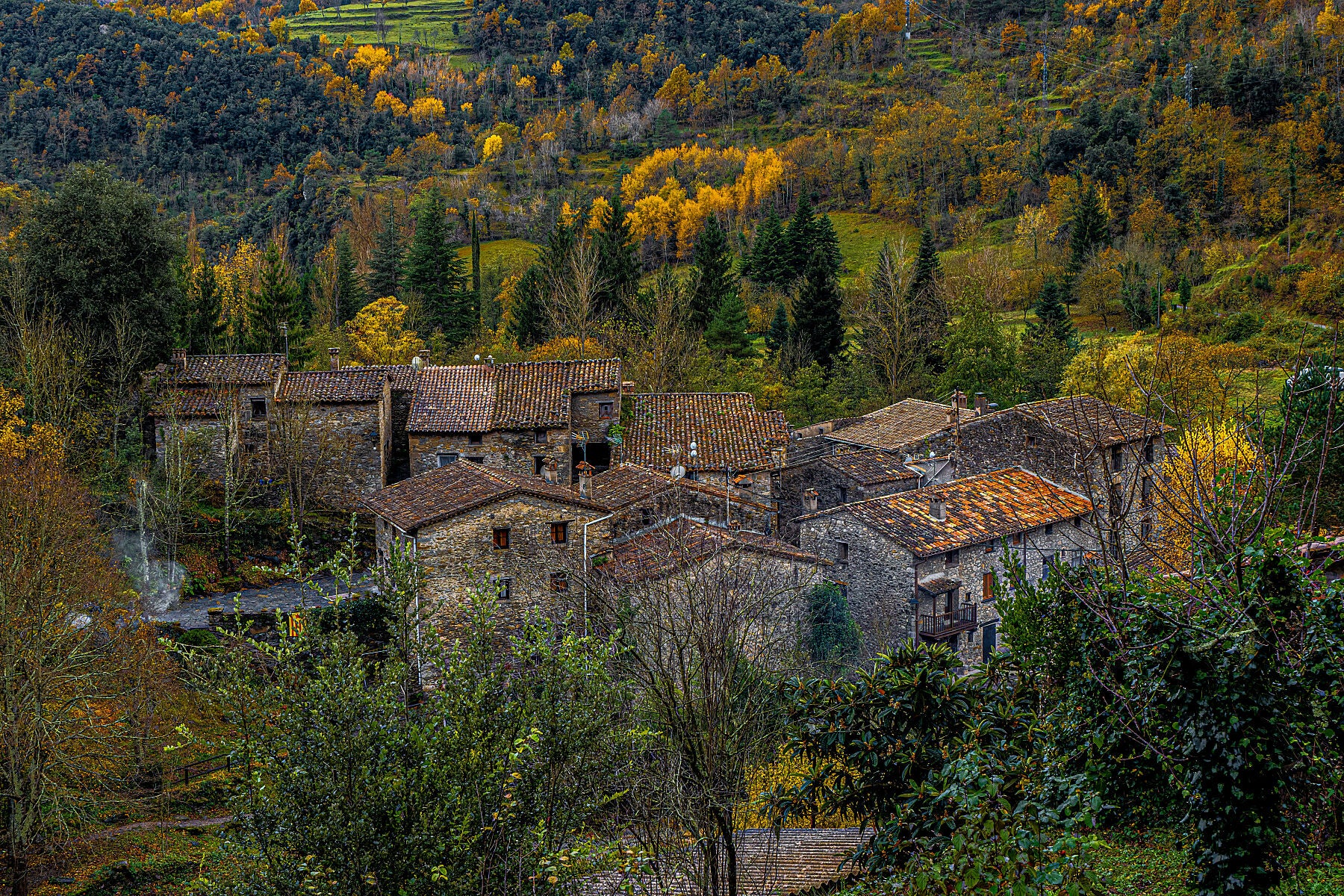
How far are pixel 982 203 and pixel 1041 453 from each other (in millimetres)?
70621

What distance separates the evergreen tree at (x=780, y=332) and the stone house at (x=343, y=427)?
26.2 m

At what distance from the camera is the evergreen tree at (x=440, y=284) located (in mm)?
62406

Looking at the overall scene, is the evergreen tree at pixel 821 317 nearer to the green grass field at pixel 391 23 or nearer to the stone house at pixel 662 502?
the stone house at pixel 662 502

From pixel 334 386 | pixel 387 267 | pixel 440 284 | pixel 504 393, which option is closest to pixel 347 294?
pixel 387 267

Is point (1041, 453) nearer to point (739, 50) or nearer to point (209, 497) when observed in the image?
point (209, 497)

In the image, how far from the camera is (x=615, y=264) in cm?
6406

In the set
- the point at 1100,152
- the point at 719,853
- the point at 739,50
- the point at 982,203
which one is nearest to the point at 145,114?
the point at 739,50

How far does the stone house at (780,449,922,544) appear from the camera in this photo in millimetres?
37719

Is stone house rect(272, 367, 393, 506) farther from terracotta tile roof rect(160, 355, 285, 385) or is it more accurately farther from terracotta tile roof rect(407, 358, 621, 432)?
terracotta tile roof rect(407, 358, 621, 432)

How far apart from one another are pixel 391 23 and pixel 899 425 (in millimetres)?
174737

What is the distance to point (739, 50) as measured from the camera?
178 m

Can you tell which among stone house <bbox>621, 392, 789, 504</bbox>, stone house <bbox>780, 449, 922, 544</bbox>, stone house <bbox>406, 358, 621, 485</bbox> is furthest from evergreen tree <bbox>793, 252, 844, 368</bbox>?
stone house <bbox>780, 449, 922, 544</bbox>

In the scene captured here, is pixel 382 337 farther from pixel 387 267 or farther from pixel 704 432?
pixel 704 432

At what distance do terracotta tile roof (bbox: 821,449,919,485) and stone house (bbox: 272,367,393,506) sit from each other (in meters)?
16.7
